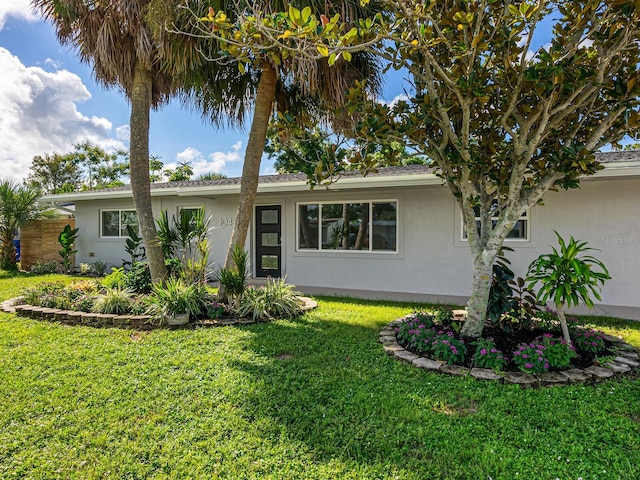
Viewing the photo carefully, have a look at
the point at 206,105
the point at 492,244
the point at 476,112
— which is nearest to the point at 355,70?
the point at 476,112

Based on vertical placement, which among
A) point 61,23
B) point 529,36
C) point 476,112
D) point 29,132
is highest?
point 29,132

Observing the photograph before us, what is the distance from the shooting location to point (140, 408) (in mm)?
3154

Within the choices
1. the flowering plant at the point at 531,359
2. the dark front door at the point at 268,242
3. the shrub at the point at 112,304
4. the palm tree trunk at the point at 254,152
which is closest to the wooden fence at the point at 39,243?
the dark front door at the point at 268,242

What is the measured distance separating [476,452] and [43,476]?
112 inches

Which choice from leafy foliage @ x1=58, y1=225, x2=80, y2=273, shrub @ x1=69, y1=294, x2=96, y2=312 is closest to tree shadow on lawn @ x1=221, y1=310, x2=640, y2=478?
shrub @ x1=69, y1=294, x2=96, y2=312

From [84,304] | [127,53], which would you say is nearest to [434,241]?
[84,304]

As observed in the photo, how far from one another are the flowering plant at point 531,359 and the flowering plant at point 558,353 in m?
0.06

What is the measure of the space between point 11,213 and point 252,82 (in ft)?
34.9

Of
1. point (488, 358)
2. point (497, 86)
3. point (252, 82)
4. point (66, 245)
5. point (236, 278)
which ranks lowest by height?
point (488, 358)

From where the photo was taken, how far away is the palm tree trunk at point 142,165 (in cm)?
687

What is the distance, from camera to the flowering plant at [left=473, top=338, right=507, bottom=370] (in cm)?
392

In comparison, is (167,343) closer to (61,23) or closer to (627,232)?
(61,23)

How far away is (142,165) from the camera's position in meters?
6.97

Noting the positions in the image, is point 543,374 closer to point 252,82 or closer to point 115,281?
point 252,82
